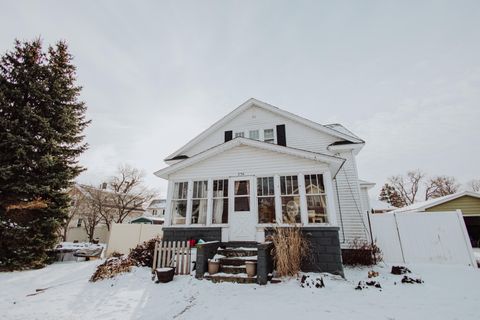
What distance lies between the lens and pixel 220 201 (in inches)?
372

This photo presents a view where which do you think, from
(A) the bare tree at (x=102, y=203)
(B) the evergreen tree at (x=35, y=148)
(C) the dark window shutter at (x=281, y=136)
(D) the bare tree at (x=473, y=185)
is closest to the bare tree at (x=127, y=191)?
(A) the bare tree at (x=102, y=203)

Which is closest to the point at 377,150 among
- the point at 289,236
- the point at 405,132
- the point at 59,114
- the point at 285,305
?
the point at 405,132

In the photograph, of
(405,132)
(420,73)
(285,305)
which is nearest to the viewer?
(285,305)

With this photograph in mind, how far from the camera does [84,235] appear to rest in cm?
2806

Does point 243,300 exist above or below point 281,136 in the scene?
below

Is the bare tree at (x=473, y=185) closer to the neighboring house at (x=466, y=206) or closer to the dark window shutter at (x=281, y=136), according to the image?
the neighboring house at (x=466, y=206)

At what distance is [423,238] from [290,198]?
21.6 feet

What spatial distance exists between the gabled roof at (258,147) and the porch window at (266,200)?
1315 millimetres

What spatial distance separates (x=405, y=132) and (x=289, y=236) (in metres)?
13.4

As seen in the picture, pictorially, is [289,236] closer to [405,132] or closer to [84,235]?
[405,132]

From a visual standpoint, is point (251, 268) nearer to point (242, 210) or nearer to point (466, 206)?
point (242, 210)

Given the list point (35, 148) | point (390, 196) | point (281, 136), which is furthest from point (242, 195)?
point (390, 196)

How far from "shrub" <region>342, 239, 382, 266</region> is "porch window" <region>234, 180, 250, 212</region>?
191 inches

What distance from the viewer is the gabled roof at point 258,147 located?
8.21m
